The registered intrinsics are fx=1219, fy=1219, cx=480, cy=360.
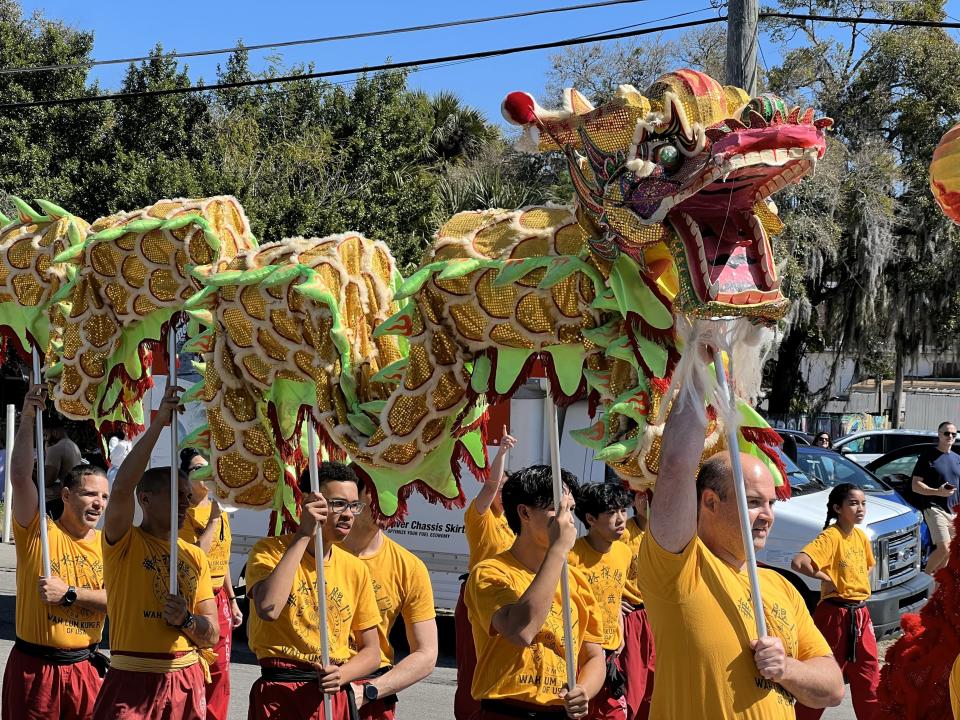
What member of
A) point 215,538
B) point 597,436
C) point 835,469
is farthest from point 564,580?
point 835,469

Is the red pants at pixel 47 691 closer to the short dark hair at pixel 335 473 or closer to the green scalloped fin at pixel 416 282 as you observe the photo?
the short dark hair at pixel 335 473

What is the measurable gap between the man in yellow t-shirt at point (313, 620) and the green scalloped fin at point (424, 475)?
0.64 feet

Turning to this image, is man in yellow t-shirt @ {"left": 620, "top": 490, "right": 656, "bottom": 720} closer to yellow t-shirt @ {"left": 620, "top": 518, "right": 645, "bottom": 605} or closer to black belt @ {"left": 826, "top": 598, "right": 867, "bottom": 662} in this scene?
yellow t-shirt @ {"left": 620, "top": 518, "right": 645, "bottom": 605}

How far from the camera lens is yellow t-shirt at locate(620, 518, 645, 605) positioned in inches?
236

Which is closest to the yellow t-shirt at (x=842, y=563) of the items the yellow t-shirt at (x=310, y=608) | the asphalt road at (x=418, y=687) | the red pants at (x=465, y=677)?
the asphalt road at (x=418, y=687)

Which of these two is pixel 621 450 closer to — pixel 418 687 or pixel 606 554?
pixel 606 554

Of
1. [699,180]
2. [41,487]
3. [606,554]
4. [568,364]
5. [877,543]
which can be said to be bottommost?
[877,543]

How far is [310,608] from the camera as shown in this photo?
473cm

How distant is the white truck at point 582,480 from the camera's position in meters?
8.77

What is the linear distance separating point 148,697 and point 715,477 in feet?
9.22

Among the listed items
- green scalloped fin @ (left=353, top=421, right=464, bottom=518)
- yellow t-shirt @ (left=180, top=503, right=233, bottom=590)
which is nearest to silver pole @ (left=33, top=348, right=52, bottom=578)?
yellow t-shirt @ (left=180, top=503, right=233, bottom=590)

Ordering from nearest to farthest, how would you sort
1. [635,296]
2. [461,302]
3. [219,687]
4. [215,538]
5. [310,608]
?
[635,296]
[461,302]
[310,608]
[219,687]
[215,538]

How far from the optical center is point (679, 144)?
3.22 metres

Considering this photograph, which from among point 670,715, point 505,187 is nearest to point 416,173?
point 505,187
